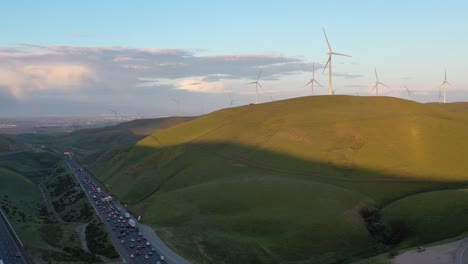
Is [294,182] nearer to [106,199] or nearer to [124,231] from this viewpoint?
[124,231]

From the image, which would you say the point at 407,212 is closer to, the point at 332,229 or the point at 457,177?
the point at 332,229

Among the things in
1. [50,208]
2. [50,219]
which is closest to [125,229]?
[50,219]

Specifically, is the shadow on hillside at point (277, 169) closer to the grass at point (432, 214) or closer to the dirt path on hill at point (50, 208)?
the grass at point (432, 214)

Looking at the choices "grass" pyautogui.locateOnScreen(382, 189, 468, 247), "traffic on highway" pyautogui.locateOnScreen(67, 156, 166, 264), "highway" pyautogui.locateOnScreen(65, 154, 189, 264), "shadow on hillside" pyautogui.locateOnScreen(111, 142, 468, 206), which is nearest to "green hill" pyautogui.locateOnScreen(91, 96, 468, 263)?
"shadow on hillside" pyautogui.locateOnScreen(111, 142, 468, 206)

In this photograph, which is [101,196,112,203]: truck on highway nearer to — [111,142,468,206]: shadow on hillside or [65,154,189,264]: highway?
[65,154,189,264]: highway

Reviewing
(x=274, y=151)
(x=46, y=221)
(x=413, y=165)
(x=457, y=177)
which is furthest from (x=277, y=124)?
(x=46, y=221)

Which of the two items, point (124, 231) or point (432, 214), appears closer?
point (432, 214)
